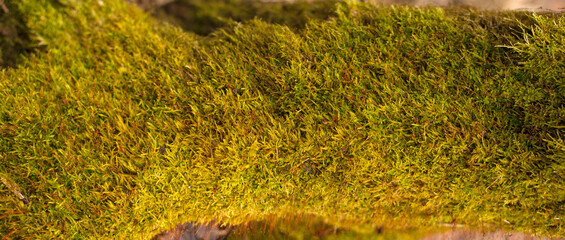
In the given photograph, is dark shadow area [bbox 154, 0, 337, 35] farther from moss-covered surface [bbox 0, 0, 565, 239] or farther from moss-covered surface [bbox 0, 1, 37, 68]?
moss-covered surface [bbox 0, 1, 37, 68]

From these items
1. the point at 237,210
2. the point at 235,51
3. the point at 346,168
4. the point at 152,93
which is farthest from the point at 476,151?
the point at 152,93

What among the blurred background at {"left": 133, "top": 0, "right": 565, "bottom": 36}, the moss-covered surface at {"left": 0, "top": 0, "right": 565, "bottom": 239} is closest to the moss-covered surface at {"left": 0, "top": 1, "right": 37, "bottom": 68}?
the moss-covered surface at {"left": 0, "top": 0, "right": 565, "bottom": 239}

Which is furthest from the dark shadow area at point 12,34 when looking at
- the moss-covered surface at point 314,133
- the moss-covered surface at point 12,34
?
the moss-covered surface at point 314,133

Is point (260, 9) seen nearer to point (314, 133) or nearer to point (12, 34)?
point (314, 133)

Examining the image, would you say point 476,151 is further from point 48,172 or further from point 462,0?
point 48,172

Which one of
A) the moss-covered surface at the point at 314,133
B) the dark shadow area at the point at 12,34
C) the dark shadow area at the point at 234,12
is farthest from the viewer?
the dark shadow area at the point at 234,12

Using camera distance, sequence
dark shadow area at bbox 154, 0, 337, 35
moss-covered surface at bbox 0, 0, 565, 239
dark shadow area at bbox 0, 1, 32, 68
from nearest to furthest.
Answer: moss-covered surface at bbox 0, 0, 565, 239 < dark shadow area at bbox 0, 1, 32, 68 < dark shadow area at bbox 154, 0, 337, 35

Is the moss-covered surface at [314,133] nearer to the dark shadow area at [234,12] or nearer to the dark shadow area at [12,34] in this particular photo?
the dark shadow area at [12,34]
